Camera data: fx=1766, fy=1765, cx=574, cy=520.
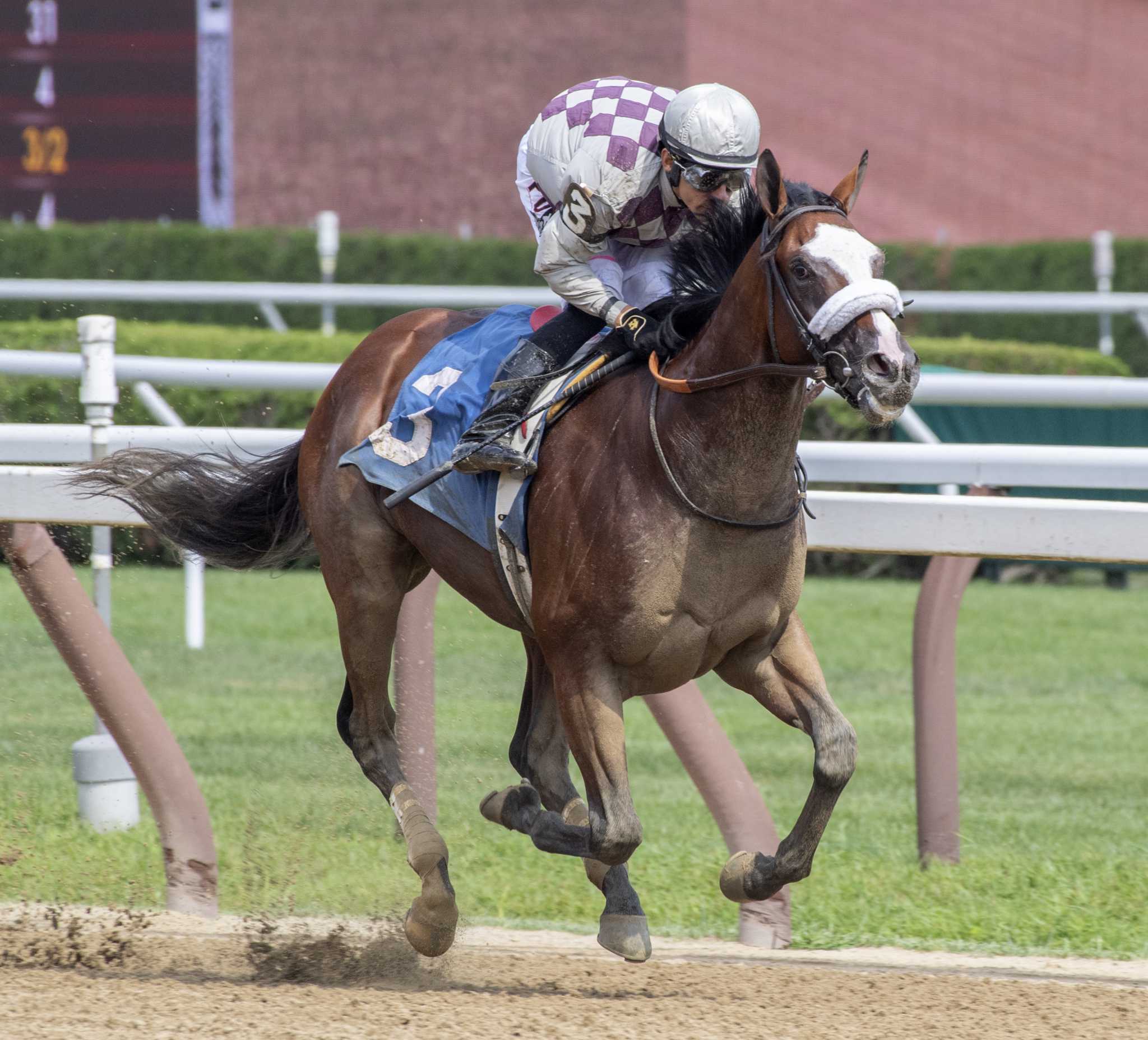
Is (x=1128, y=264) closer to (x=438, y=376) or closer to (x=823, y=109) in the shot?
(x=823, y=109)

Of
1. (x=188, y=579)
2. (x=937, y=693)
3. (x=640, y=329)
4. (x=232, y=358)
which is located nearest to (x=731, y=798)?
(x=937, y=693)

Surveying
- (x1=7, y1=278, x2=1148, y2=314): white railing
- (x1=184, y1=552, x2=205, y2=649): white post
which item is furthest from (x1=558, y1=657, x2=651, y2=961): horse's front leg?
(x1=7, y1=278, x2=1148, y2=314): white railing

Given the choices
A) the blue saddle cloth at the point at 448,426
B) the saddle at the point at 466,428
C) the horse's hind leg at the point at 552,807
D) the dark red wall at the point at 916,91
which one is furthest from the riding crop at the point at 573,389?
the dark red wall at the point at 916,91

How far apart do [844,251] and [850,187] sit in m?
0.28

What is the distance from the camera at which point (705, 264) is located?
Answer: 3299 mm

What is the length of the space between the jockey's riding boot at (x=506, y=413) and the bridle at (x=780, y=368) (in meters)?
0.29

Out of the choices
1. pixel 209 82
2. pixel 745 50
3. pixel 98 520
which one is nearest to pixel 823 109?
pixel 745 50

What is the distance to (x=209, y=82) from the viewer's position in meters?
16.4

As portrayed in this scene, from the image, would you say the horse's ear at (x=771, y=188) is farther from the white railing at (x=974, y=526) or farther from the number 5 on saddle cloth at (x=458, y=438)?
the white railing at (x=974, y=526)

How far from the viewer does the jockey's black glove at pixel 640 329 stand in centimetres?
335

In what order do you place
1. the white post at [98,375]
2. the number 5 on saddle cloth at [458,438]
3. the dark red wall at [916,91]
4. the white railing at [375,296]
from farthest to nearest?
1. the dark red wall at [916,91]
2. the white railing at [375,296]
3. the white post at [98,375]
4. the number 5 on saddle cloth at [458,438]

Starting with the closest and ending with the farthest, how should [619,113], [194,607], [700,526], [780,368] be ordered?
[780,368], [700,526], [619,113], [194,607]

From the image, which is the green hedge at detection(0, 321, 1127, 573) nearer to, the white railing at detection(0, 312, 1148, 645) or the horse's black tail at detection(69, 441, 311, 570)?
the white railing at detection(0, 312, 1148, 645)

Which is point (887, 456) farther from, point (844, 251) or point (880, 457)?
point (844, 251)
